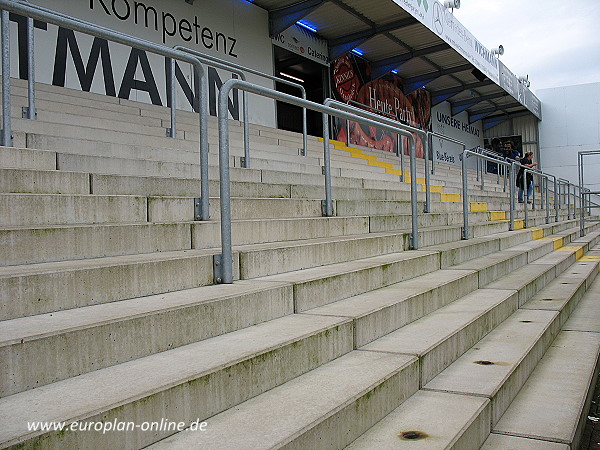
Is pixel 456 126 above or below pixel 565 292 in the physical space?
above

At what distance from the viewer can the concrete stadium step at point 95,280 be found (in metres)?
1.73

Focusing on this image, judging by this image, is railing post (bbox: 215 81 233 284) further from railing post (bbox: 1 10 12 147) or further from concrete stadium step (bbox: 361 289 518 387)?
railing post (bbox: 1 10 12 147)

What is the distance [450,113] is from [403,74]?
4.63 meters

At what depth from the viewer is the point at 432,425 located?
1.85 meters

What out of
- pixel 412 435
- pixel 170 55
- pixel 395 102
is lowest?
pixel 412 435

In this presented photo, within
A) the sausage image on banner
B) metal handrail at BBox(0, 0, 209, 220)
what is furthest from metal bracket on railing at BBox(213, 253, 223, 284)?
the sausage image on banner

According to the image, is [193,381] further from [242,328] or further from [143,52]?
[143,52]

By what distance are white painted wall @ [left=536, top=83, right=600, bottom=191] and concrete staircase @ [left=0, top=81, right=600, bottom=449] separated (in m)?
20.2

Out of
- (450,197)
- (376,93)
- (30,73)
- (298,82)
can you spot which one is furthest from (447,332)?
(376,93)

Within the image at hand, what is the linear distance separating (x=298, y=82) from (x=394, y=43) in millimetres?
2951

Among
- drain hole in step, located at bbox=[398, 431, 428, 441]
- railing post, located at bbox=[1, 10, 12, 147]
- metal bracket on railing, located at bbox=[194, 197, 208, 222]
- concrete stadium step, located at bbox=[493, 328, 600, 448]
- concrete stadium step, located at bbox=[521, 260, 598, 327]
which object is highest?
railing post, located at bbox=[1, 10, 12, 147]

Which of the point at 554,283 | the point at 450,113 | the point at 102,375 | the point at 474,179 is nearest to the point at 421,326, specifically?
the point at 102,375

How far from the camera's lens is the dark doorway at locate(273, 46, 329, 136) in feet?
35.2

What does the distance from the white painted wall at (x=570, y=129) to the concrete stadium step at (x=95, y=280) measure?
2261cm
